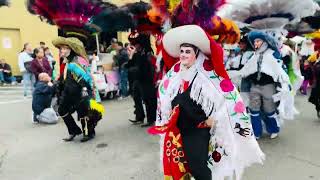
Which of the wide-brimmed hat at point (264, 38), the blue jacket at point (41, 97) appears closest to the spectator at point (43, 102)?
the blue jacket at point (41, 97)

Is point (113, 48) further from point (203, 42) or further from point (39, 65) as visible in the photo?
point (203, 42)

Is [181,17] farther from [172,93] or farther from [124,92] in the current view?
[124,92]

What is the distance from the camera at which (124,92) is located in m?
13.0

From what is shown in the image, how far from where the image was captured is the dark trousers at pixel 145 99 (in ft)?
27.2

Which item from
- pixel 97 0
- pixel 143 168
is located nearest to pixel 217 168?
pixel 143 168

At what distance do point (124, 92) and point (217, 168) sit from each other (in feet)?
30.7

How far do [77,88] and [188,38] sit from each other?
3.81m

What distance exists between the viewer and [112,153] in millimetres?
6594

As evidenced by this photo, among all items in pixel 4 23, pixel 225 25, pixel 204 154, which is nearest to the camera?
pixel 204 154

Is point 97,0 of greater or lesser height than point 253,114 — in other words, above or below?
above

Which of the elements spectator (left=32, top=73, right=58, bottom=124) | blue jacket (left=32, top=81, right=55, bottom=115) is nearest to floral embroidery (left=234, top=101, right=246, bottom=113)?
spectator (left=32, top=73, right=58, bottom=124)

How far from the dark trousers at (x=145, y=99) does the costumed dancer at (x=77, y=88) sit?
118 centimetres

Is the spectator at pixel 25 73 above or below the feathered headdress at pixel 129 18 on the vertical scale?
below

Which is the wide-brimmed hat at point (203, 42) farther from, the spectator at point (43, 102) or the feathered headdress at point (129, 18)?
the spectator at point (43, 102)
